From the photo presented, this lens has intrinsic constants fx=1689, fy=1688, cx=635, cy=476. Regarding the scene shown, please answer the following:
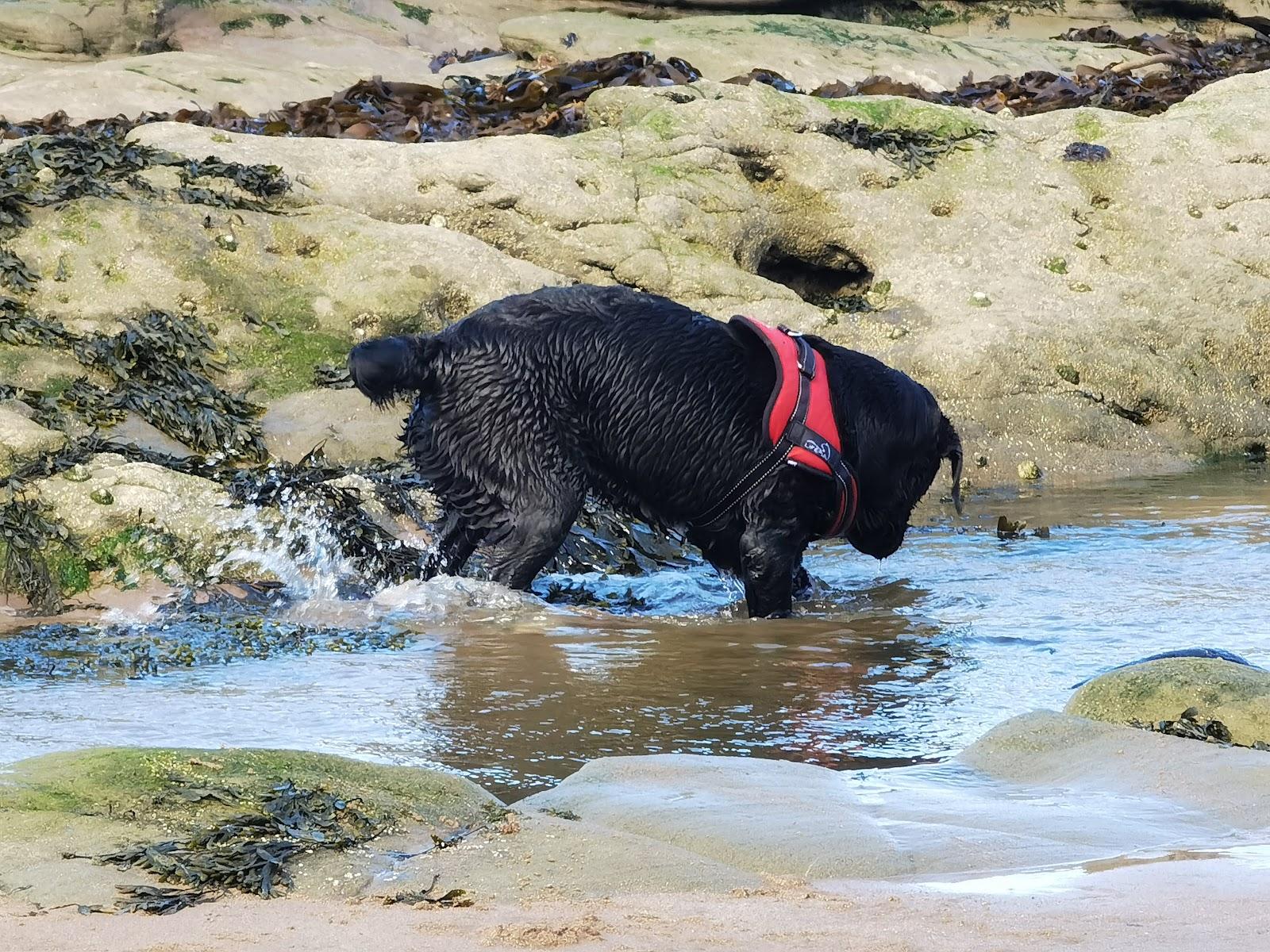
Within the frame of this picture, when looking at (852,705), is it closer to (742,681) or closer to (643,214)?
(742,681)

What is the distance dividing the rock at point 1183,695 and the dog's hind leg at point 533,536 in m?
2.57

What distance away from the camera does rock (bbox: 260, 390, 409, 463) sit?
28.8 ft

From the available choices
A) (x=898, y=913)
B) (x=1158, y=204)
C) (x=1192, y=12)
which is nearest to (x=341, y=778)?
(x=898, y=913)

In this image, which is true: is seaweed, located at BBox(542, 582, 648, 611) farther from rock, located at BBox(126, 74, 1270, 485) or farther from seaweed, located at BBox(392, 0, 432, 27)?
seaweed, located at BBox(392, 0, 432, 27)

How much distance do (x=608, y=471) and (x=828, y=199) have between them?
5353 millimetres

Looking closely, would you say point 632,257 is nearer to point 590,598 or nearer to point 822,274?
point 822,274

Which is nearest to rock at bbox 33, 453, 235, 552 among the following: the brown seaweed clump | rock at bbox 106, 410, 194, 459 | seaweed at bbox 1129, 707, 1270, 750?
rock at bbox 106, 410, 194, 459

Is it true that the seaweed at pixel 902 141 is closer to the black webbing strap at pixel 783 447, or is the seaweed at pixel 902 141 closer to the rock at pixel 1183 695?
the black webbing strap at pixel 783 447

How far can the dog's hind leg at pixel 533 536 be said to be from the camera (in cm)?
696

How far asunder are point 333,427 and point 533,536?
7.75ft

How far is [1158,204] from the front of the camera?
1256 centimetres

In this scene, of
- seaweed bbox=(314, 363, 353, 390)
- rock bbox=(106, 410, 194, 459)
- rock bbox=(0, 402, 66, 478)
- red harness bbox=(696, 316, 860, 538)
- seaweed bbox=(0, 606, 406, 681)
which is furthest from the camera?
seaweed bbox=(314, 363, 353, 390)

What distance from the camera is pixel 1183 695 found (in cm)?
481

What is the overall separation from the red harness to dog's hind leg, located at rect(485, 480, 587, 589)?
69cm
